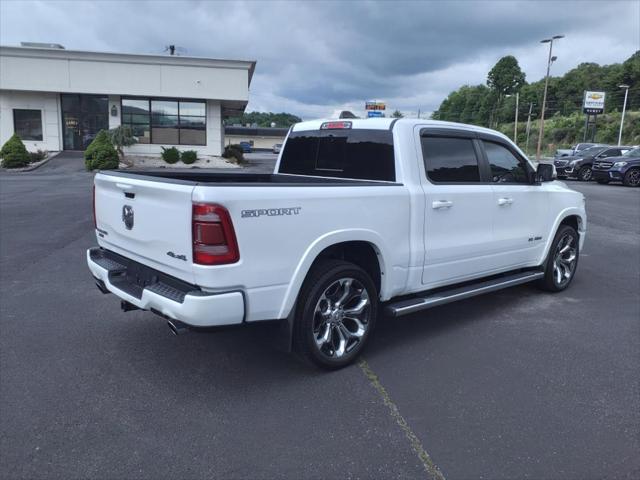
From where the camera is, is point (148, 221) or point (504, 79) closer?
point (148, 221)

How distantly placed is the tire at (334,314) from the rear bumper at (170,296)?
0.59 metres

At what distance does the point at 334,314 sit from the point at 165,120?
1124 inches

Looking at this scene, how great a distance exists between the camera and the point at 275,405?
11.6 feet

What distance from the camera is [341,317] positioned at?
4.04 metres

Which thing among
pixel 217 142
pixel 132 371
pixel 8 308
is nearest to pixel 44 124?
pixel 217 142

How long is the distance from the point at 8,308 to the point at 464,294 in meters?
4.50

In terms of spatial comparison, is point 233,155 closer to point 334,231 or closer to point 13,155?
point 13,155

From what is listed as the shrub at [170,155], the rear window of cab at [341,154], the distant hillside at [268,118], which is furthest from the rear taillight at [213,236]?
the distant hillside at [268,118]

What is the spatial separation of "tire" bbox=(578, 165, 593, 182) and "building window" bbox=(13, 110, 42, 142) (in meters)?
28.9

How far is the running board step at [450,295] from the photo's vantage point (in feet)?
14.2

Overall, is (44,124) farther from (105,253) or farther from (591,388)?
(591,388)

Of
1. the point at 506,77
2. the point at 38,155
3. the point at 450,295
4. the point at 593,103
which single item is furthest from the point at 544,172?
the point at 506,77

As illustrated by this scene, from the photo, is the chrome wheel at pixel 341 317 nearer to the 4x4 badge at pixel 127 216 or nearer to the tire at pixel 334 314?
the tire at pixel 334 314

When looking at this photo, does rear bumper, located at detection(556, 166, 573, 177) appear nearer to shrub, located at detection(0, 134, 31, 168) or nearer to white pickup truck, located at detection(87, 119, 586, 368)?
white pickup truck, located at detection(87, 119, 586, 368)
